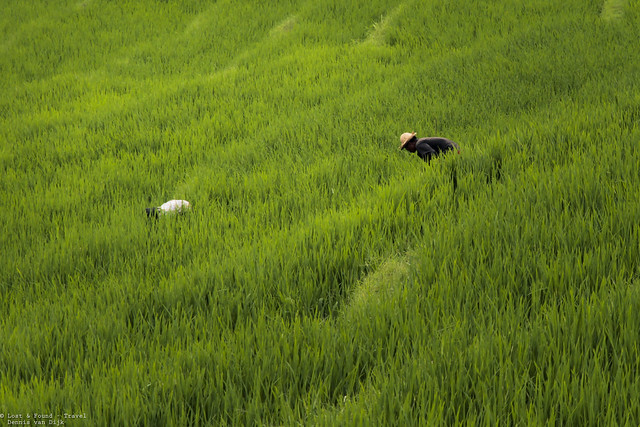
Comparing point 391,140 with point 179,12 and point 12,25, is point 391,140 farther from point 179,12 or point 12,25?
point 12,25

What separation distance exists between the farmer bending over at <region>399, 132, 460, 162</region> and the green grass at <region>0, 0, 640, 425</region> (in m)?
0.16

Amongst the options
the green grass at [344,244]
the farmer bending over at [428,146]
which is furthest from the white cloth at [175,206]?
the farmer bending over at [428,146]

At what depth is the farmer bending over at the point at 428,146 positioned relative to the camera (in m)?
3.46

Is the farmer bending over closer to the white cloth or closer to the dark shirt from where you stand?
the dark shirt

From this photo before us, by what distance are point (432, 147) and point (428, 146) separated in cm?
7

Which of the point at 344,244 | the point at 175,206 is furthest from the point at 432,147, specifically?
the point at 175,206

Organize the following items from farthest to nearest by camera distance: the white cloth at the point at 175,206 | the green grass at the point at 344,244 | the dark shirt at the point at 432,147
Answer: the dark shirt at the point at 432,147, the white cloth at the point at 175,206, the green grass at the point at 344,244

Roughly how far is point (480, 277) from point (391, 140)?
251cm

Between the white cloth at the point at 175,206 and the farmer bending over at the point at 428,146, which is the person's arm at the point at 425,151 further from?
the white cloth at the point at 175,206

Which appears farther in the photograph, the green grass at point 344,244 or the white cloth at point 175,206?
the white cloth at point 175,206

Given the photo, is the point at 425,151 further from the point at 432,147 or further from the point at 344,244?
the point at 344,244

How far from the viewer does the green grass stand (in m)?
1.54

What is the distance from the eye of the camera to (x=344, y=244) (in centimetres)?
254

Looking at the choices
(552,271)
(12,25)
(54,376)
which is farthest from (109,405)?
(12,25)
